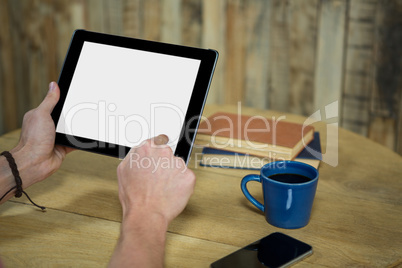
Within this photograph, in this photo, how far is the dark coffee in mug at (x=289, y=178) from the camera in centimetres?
87

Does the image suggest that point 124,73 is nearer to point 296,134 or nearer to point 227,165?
point 227,165

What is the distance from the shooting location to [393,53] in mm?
1875

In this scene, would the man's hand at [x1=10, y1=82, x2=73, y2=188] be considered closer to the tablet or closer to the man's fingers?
the tablet

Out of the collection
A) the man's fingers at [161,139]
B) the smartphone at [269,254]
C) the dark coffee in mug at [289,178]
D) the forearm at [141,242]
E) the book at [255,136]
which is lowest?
the smartphone at [269,254]

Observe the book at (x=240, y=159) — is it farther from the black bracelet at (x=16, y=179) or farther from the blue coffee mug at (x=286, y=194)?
the black bracelet at (x=16, y=179)

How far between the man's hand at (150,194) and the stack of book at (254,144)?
0.80ft

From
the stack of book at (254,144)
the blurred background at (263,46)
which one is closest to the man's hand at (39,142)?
the stack of book at (254,144)

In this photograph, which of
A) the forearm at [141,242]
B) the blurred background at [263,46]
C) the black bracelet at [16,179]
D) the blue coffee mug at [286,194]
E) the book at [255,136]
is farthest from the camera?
the blurred background at [263,46]

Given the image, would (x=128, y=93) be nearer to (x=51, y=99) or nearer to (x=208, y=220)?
(x=51, y=99)

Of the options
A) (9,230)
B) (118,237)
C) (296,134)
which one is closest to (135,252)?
(118,237)

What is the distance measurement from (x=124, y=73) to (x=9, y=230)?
1.19 ft

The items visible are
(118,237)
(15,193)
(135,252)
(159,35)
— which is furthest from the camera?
(159,35)

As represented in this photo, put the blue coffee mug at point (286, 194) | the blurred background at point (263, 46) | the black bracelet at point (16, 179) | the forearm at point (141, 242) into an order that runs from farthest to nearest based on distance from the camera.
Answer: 1. the blurred background at point (263, 46)
2. the black bracelet at point (16, 179)
3. the blue coffee mug at point (286, 194)
4. the forearm at point (141, 242)

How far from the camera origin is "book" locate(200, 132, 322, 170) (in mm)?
1077
